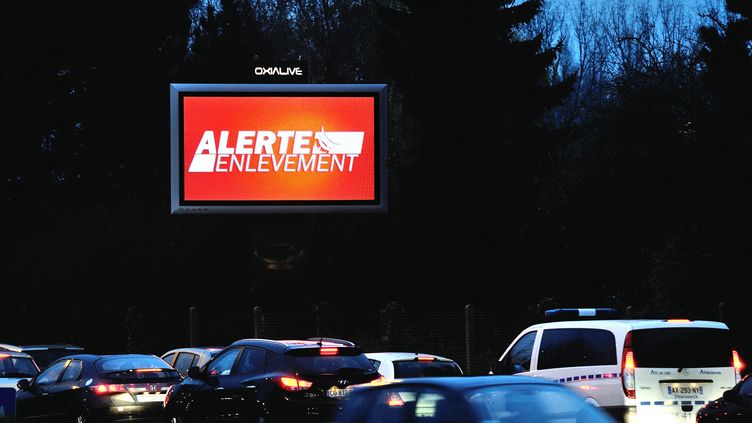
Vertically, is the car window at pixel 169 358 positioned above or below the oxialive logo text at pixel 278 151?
below

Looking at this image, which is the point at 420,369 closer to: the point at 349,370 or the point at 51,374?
the point at 349,370

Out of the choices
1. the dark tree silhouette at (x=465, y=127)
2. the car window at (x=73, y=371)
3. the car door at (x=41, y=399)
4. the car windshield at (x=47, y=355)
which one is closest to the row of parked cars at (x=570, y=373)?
the car window at (x=73, y=371)

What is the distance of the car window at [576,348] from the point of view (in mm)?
16578

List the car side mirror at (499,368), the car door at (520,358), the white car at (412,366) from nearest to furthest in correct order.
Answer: the car door at (520,358)
the car side mirror at (499,368)
the white car at (412,366)

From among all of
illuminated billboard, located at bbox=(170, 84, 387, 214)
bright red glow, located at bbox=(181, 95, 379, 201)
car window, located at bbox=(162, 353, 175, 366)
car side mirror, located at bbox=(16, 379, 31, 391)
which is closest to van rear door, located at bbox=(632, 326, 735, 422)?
car side mirror, located at bbox=(16, 379, 31, 391)

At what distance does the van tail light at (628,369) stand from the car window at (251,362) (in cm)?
441

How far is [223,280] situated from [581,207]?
10983mm

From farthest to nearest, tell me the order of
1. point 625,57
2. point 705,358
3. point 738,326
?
1. point 625,57
2. point 738,326
3. point 705,358

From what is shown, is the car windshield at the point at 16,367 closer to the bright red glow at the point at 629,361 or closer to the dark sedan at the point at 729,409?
the bright red glow at the point at 629,361

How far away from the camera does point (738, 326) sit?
94.1 feet

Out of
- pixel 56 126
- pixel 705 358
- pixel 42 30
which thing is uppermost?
pixel 42 30

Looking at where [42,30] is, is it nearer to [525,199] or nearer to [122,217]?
[122,217]

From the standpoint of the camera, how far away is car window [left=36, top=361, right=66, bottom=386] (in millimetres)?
21648

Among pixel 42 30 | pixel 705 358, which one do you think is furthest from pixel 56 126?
pixel 705 358
